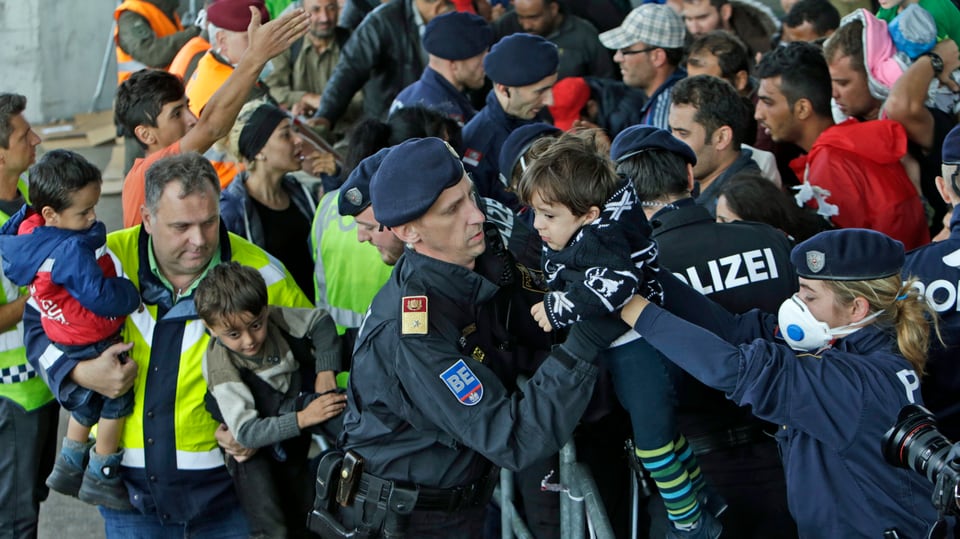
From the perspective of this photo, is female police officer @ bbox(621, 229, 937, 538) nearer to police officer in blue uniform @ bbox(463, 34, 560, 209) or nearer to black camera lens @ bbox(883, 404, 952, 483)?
black camera lens @ bbox(883, 404, 952, 483)

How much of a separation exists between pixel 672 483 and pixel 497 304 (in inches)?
29.6

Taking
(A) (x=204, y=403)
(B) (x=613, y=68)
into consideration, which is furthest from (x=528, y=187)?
(B) (x=613, y=68)

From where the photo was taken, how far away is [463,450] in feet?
10.1

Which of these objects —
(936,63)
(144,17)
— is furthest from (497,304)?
(144,17)

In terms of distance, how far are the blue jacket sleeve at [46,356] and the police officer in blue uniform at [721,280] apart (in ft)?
7.06

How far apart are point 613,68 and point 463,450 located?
4.89 meters

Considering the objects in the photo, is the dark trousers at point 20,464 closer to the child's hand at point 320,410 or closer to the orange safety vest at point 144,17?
the child's hand at point 320,410

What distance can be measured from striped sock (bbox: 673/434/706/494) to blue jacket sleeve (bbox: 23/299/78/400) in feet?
7.19

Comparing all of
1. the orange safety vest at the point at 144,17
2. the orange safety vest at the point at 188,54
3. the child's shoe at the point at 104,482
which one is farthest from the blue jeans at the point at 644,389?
the orange safety vest at the point at 144,17

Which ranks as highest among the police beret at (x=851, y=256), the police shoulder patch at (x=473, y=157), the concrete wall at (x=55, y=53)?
the police beret at (x=851, y=256)

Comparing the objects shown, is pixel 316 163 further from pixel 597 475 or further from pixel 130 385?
pixel 597 475

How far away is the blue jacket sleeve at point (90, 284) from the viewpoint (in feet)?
12.3

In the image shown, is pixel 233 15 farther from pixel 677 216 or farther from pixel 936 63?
pixel 936 63

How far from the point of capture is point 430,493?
3125 mm
